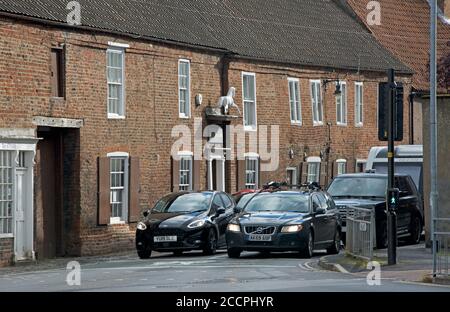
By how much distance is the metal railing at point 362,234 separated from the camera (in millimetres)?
27438

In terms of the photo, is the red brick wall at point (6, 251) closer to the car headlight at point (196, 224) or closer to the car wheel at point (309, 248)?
the car headlight at point (196, 224)

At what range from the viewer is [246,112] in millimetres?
47000

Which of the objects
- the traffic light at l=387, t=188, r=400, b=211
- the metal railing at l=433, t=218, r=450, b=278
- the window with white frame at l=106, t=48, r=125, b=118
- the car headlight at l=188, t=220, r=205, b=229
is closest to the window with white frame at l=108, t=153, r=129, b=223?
the window with white frame at l=106, t=48, r=125, b=118

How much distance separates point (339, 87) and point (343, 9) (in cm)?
941

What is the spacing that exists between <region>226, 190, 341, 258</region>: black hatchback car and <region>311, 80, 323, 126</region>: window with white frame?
62.0 feet

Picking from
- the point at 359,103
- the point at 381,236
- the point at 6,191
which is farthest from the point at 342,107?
the point at 6,191

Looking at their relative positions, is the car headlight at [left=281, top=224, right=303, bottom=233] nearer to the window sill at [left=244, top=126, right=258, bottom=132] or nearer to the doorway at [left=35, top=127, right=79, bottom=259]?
the doorway at [left=35, top=127, right=79, bottom=259]

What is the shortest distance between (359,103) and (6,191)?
2338 cm

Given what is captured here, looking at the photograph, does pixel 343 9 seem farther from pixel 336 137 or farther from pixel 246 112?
pixel 246 112

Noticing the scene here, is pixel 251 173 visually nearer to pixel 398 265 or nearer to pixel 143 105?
pixel 143 105

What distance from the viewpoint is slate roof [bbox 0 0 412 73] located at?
38.5 m

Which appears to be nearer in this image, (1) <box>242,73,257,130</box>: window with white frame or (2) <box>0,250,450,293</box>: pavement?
(2) <box>0,250,450,293</box>: pavement

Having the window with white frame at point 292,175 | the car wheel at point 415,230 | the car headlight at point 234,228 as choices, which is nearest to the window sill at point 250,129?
the window with white frame at point 292,175
